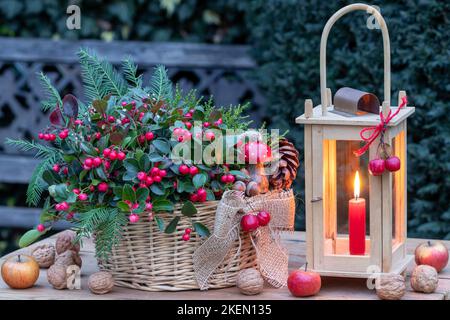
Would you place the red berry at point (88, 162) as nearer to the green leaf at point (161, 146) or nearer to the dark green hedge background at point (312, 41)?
the green leaf at point (161, 146)

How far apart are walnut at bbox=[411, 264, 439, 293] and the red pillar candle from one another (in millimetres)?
121

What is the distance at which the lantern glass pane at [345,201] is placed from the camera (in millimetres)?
1963

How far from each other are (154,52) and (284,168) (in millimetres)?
2119

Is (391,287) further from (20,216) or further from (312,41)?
(20,216)

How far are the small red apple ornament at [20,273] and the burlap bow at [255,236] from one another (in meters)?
0.36

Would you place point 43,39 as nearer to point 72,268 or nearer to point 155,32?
point 155,32

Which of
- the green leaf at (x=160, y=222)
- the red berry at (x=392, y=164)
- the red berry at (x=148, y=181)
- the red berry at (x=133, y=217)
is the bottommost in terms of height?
the green leaf at (x=160, y=222)

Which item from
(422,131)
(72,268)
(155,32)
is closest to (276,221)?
(72,268)

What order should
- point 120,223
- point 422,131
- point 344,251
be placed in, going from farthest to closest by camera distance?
1. point 422,131
2. point 344,251
3. point 120,223

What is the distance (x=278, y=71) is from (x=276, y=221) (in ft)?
5.09

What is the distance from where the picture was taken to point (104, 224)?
1918 mm

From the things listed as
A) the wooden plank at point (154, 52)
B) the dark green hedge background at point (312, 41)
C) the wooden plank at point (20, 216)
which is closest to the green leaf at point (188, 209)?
the dark green hedge background at point (312, 41)

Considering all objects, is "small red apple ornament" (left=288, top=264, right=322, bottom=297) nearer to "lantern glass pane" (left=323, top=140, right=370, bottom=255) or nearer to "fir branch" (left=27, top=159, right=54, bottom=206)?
"lantern glass pane" (left=323, top=140, right=370, bottom=255)

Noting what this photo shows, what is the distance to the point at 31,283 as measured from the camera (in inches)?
79.7
